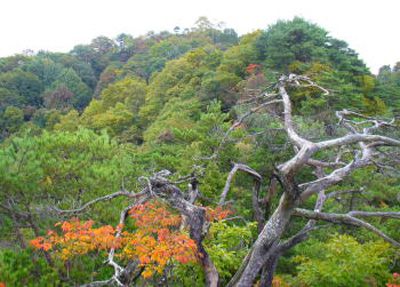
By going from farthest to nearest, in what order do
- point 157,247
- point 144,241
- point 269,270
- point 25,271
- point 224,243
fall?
point 224,243 → point 269,270 → point 25,271 → point 144,241 → point 157,247

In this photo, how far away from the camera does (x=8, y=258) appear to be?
19.3ft

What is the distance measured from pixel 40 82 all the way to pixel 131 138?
1052 inches

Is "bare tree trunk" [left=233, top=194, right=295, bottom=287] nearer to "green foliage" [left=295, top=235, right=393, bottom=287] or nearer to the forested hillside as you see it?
the forested hillside

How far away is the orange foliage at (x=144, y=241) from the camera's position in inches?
203

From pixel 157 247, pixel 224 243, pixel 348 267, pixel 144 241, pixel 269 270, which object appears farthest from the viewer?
pixel 348 267

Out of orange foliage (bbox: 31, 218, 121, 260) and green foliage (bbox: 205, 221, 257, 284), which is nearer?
orange foliage (bbox: 31, 218, 121, 260)

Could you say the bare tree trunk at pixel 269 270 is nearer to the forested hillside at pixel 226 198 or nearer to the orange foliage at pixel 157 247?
the forested hillside at pixel 226 198

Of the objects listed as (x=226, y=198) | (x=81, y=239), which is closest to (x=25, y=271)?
(x=81, y=239)

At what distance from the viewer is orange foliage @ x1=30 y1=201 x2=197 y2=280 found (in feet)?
16.9

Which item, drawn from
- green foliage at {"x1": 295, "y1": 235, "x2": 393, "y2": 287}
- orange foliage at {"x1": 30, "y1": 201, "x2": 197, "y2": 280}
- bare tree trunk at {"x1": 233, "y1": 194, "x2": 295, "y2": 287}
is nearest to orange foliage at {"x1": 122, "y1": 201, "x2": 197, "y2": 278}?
orange foliage at {"x1": 30, "y1": 201, "x2": 197, "y2": 280}

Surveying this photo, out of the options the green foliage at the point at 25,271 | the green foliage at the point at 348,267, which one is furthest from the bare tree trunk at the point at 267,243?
the green foliage at the point at 25,271

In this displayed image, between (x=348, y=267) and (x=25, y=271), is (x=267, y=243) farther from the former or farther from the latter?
(x=25, y=271)

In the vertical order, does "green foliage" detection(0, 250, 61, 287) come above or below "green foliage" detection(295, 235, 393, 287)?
below

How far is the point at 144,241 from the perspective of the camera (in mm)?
5633
